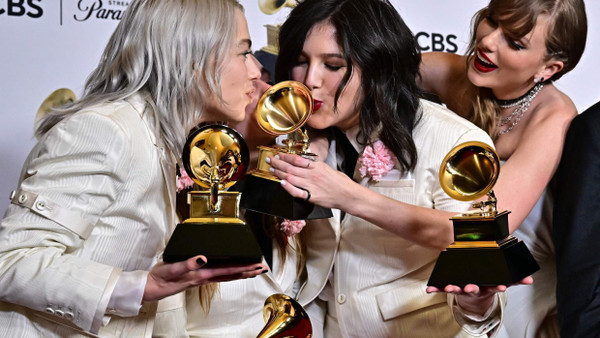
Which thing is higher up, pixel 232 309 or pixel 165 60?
pixel 165 60

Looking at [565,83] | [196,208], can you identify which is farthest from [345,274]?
[565,83]

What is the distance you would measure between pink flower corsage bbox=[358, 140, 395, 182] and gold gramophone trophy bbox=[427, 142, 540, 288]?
1.31 feet

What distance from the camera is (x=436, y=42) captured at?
276 cm

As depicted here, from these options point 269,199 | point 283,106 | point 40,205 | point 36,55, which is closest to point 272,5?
point 36,55

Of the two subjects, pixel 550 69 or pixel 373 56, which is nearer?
pixel 373 56

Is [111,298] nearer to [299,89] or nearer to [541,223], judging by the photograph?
[299,89]

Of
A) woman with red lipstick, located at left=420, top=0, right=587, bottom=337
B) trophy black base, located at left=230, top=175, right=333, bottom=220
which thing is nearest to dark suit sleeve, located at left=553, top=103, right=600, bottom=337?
woman with red lipstick, located at left=420, top=0, right=587, bottom=337

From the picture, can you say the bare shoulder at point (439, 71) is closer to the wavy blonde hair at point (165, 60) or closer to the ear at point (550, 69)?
the ear at point (550, 69)

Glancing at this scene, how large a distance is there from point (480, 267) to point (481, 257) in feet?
0.05

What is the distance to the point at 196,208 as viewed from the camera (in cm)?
126

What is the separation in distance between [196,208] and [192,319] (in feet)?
1.76

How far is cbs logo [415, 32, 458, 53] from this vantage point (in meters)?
2.75

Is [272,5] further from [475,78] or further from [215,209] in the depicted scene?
[215,209]

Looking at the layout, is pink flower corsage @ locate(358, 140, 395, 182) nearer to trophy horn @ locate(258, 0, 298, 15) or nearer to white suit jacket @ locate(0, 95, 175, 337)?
white suit jacket @ locate(0, 95, 175, 337)
